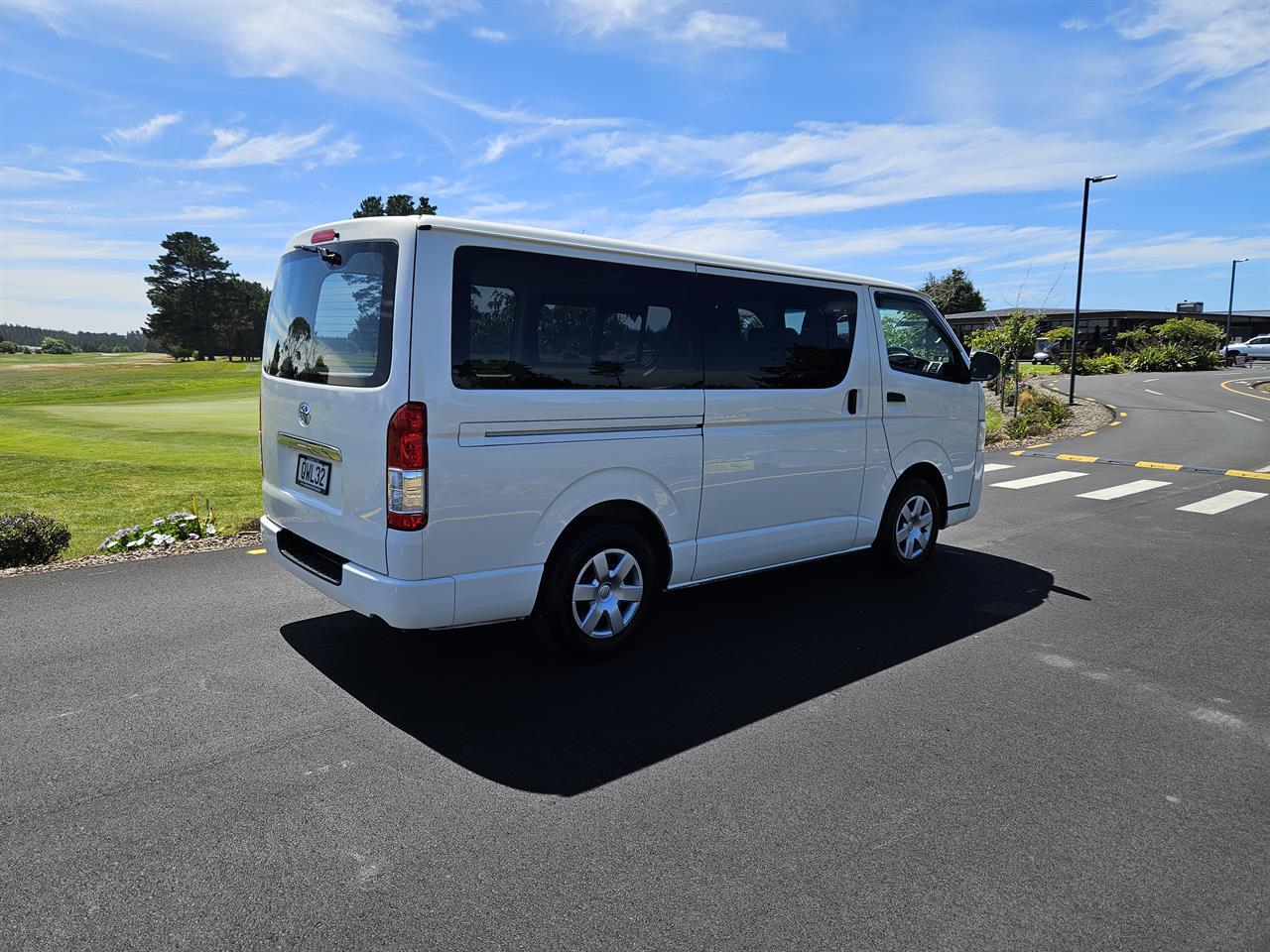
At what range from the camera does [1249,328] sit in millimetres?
82188

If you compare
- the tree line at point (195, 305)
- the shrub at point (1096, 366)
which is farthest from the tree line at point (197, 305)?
the shrub at point (1096, 366)

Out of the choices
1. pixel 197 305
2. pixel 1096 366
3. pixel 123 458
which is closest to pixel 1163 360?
pixel 1096 366

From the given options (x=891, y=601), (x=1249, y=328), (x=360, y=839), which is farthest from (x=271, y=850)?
(x=1249, y=328)

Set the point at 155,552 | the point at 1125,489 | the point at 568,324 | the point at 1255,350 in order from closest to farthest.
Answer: the point at 568,324
the point at 155,552
the point at 1125,489
the point at 1255,350

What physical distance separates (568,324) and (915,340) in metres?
3.09

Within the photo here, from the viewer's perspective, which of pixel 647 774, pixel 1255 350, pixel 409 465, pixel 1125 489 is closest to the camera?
pixel 647 774

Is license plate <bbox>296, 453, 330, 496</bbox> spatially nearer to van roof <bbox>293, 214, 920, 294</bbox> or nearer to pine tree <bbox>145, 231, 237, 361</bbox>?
van roof <bbox>293, 214, 920, 294</bbox>

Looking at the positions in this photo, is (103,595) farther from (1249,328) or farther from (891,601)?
(1249,328)

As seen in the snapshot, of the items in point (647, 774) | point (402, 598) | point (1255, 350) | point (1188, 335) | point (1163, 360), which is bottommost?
point (647, 774)

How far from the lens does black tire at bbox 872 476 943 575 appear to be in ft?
19.7

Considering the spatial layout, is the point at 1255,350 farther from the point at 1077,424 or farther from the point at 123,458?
the point at 123,458

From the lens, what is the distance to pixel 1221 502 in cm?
970

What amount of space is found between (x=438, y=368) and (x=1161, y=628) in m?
4.79

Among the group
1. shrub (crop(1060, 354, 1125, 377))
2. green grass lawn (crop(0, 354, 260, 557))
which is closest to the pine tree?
green grass lawn (crop(0, 354, 260, 557))
